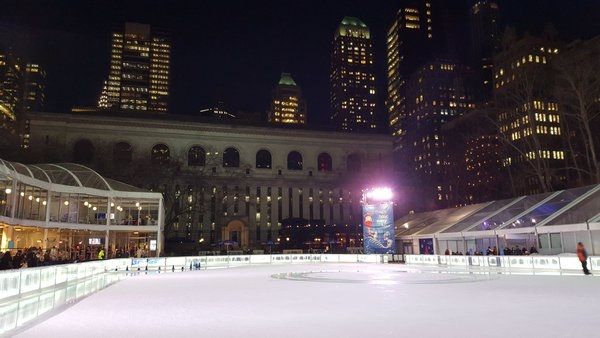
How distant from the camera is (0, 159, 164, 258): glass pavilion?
38500mm

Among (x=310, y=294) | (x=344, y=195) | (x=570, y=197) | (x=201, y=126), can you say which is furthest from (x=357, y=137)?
(x=310, y=294)

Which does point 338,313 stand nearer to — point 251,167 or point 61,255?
point 61,255

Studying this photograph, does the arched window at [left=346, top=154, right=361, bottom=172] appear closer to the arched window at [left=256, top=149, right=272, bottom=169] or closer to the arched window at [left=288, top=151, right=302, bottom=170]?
the arched window at [left=288, top=151, right=302, bottom=170]

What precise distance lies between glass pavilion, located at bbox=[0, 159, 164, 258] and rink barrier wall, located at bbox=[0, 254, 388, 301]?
675 cm

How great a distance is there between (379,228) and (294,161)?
57.5 m

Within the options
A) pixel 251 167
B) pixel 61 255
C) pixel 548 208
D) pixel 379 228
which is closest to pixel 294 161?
pixel 251 167

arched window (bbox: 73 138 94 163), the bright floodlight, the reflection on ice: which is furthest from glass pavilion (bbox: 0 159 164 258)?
arched window (bbox: 73 138 94 163)

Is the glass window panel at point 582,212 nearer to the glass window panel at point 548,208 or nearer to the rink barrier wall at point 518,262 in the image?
the glass window panel at point 548,208

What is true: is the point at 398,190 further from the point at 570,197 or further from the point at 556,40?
the point at 556,40

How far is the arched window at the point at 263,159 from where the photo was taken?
99125 mm

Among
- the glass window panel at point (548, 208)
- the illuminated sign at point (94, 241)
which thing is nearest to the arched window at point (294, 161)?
the illuminated sign at point (94, 241)

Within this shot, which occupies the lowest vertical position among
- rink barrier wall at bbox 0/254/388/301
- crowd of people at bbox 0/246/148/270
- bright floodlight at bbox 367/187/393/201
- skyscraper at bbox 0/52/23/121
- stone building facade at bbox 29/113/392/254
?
rink barrier wall at bbox 0/254/388/301

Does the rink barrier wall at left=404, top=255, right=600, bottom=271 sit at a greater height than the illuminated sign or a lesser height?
lesser

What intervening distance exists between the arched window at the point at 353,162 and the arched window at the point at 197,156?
29812 millimetres
